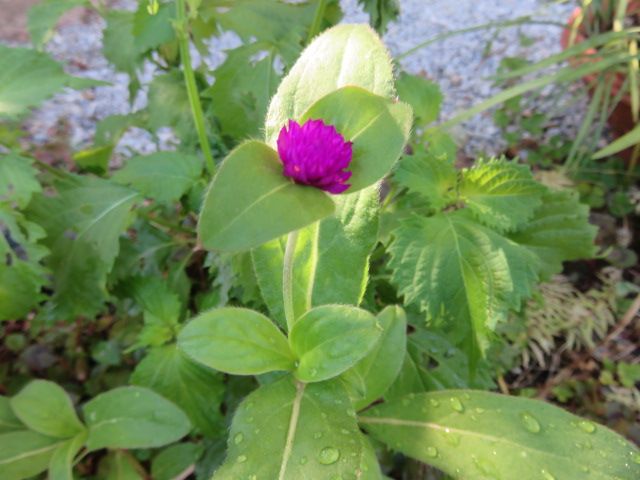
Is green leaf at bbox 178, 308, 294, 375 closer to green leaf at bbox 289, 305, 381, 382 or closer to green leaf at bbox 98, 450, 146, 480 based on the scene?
green leaf at bbox 289, 305, 381, 382

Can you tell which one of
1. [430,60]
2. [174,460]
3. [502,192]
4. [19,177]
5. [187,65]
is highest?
[187,65]

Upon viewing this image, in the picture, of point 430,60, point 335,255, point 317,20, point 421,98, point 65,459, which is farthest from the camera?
point 430,60

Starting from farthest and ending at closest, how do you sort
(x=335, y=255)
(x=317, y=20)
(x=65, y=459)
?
(x=317, y=20) < (x=65, y=459) < (x=335, y=255)

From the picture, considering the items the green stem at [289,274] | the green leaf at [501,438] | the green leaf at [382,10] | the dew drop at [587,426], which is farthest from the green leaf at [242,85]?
the dew drop at [587,426]

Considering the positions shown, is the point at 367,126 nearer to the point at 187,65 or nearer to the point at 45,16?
the point at 187,65

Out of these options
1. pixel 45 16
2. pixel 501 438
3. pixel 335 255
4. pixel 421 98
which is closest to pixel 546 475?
pixel 501 438

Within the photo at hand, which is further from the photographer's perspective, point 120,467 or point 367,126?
point 120,467

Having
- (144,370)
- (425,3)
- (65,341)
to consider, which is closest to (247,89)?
(144,370)
